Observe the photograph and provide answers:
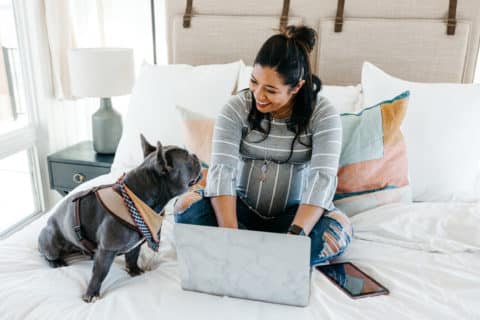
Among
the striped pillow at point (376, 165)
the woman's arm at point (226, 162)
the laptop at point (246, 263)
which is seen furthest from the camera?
the striped pillow at point (376, 165)

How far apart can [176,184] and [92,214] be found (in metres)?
0.26

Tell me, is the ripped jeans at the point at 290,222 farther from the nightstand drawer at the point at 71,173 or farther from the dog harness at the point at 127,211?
the nightstand drawer at the point at 71,173

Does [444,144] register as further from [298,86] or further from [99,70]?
[99,70]

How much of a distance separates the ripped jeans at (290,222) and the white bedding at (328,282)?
70mm

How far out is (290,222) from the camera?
4.68ft

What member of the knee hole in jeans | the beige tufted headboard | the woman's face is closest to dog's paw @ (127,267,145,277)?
the knee hole in jeans

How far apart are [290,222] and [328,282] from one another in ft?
0.88

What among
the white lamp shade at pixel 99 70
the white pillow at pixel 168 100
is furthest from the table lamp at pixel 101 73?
the white pillow at pixel 168 100

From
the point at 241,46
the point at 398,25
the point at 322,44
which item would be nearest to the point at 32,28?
the point at 241,46

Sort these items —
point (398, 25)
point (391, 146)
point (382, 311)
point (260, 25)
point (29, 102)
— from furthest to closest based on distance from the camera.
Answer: point (29, 102) → point (260, 25) → point (398, 25) → point (391, 146) → point (382, 311)

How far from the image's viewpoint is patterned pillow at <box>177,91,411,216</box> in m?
1.62

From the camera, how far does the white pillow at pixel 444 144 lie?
1.72m

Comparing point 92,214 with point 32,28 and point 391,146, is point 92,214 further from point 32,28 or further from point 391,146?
point 32,28

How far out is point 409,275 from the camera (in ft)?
4.09
